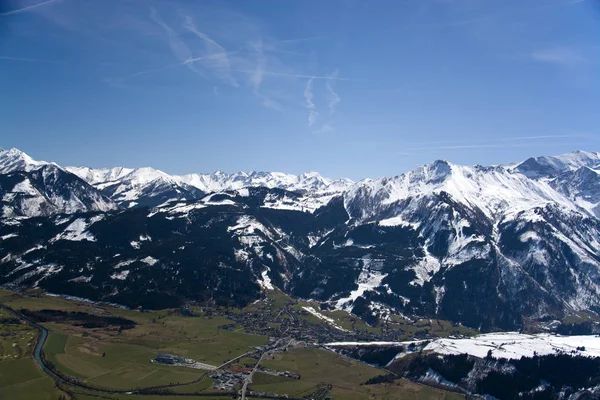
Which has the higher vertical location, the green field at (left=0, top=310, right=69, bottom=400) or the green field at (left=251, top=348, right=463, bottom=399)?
the green field at (left=0, top=310, right=69, bottom=400)

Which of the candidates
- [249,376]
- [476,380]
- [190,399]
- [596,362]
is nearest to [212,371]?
[249,376]

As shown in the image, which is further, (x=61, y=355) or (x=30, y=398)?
(x=61, y=355)

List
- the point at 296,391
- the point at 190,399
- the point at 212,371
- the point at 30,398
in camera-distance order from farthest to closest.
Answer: the point at 212,371 → the point at 296,391 → the point at 190,399 → the point at 30,398

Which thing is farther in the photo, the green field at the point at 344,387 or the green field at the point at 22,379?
the green field at the point at 344,387

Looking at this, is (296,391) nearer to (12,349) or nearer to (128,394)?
(128,394)

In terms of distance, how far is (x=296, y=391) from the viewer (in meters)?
177

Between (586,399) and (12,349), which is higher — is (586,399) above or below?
below

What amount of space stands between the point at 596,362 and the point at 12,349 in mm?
213273

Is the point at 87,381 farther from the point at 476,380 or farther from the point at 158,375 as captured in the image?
the point at 476,380

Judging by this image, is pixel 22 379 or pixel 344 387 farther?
pixel 344 387

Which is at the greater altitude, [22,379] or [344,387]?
[22,379]

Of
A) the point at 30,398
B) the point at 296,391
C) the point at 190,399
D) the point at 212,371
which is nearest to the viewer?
the point at 30,398

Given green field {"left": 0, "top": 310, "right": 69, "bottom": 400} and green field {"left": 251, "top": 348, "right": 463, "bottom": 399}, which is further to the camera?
green field {"left": 251, "top": 348, "right": 463, "bottom": 399}

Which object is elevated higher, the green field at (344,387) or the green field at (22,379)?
the green field at (22,379)
